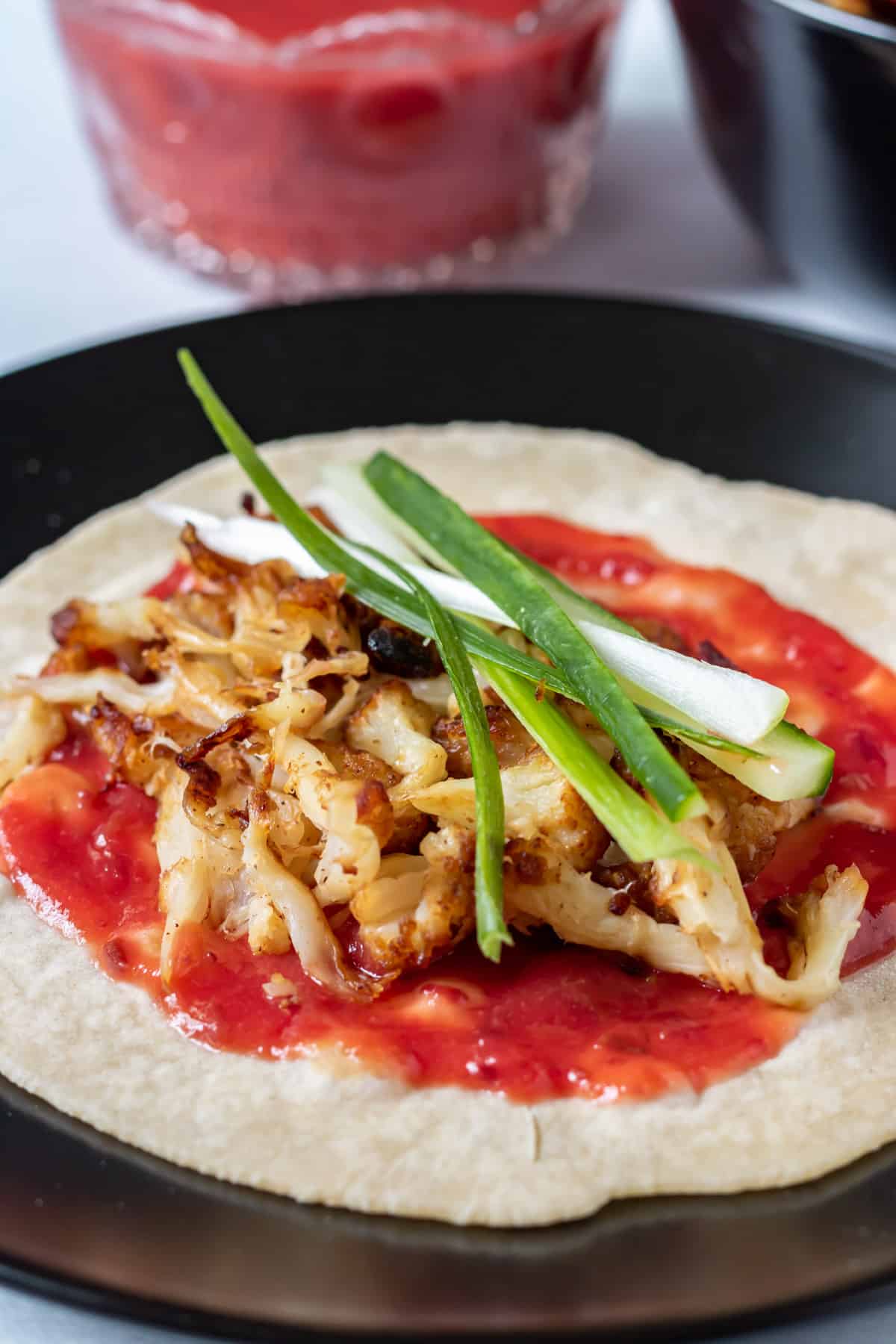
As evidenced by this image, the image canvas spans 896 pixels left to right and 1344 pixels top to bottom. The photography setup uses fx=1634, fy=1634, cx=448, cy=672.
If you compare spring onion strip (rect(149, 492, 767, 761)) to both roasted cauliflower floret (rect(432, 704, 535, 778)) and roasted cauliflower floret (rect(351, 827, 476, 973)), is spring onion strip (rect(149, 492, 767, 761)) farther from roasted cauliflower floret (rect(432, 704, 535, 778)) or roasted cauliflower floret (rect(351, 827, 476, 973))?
roasted cauliflower floret (rect(351, 827, 476, 973))

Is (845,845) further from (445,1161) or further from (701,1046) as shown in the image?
(445,1161)

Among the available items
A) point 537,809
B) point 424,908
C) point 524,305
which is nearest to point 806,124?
point 524,305

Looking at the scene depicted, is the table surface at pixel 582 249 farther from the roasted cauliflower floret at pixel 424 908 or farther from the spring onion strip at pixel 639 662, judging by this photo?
the roasted cauliflower floret at pixel 424 908

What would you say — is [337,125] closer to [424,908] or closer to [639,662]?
[639,662]

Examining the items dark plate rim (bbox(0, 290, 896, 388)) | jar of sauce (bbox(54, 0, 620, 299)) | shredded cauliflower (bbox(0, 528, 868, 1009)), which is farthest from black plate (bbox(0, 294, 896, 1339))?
jar of sauce (bbox(54, 0, 620, 299))

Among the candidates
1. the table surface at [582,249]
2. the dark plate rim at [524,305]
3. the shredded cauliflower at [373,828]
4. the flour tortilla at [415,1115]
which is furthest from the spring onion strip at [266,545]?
the table surface at [582,249]

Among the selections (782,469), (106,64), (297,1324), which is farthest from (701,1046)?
(106,64)
